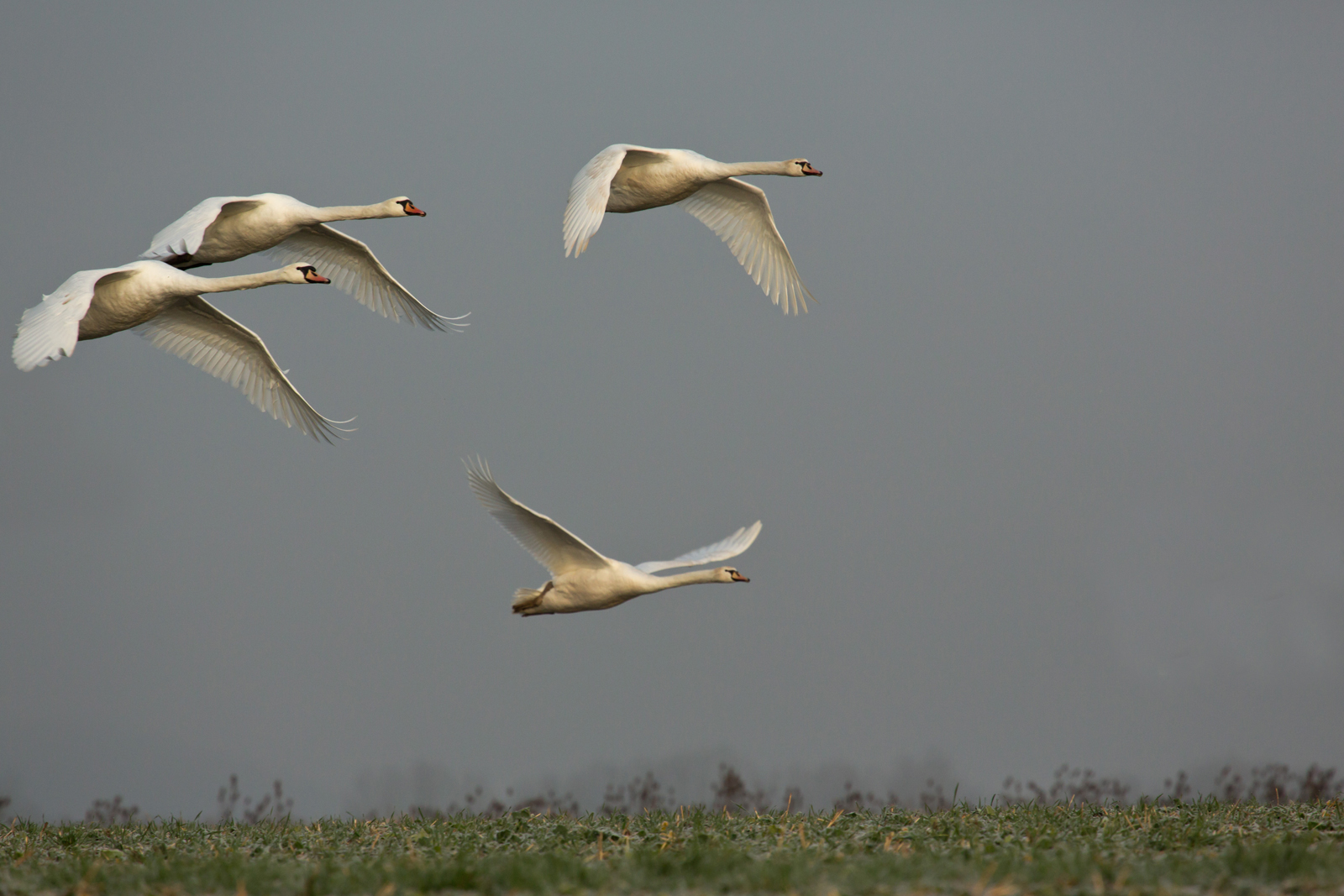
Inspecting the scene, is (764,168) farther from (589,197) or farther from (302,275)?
(302,275)

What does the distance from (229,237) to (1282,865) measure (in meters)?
10.7

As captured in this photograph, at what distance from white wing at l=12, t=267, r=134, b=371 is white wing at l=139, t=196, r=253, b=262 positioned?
0.57 m

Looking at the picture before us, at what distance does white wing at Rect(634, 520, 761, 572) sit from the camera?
11.5 meters

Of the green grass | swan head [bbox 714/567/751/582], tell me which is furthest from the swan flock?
the green grass

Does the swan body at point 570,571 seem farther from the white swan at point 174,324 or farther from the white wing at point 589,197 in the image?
the white swan at point 174,324

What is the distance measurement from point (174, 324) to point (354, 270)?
211 cm

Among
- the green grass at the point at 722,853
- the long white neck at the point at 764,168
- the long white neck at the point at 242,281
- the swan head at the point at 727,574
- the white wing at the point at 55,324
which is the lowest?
the green grass at the point at 722,853

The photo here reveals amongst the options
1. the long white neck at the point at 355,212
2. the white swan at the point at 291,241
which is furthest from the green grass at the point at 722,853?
the long white neck at the point at 355,212

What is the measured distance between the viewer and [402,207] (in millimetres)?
13602

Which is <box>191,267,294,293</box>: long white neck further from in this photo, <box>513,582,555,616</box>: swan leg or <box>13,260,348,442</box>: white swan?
<box>513,582,555,616</box>: swan leg

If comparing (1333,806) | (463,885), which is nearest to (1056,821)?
(1333,806)

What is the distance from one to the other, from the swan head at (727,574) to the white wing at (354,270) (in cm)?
483

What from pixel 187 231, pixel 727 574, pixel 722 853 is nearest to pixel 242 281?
pixel 187 231

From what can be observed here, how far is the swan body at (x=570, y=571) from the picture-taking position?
1092 centimetres
